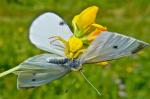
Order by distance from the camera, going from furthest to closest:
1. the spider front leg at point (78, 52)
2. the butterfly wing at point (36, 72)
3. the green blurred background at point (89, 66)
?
1. the green blurred background at point (89, 66)
2. the spider front leg at point (78, 52)
3. the butterfly wing at point (36, 72)

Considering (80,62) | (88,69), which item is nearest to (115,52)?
(80,62)

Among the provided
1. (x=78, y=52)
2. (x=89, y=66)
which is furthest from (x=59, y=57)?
(x=89, y=66)

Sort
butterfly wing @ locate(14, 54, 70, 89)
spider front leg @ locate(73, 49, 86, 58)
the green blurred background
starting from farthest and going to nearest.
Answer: the green blurred background, spider front leg @ locate(73, 49, 86, 58), butterfly wing @ locate(14, 54, 70, 89)

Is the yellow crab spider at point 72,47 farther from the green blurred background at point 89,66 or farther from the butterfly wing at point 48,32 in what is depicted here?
the green blurred background at point 89,66

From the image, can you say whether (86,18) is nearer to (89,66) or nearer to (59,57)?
(59,57)

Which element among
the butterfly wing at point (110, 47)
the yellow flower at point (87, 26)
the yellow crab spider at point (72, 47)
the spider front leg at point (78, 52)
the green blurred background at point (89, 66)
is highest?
the green blurred background at point (89, 66)

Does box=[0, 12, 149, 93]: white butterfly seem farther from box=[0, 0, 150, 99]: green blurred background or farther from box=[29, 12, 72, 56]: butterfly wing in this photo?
box=[0, 0, 150, 99]: green blurred background

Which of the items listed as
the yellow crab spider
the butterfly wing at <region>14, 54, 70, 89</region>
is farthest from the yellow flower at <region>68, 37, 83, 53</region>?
the butterfly wing at <region>14, 54, 70, 89</region>

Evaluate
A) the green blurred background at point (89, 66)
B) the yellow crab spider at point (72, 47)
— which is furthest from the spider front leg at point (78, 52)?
the green blurred background at point (89, 66)
